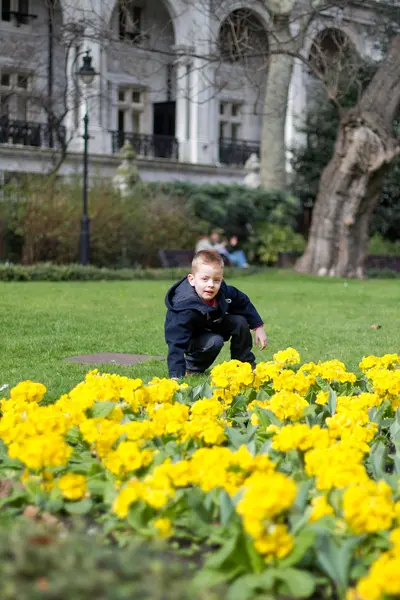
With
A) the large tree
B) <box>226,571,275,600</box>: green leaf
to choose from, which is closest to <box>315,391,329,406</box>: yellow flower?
<box>226,571,275,600</box>: green leaf

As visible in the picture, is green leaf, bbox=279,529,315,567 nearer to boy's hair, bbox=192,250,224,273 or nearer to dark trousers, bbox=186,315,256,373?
boy's hair, bbox=192,250,224,273

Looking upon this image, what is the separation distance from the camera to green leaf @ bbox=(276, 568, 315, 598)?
2297mm

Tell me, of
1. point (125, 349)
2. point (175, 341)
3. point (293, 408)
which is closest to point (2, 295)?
point (125, 349)

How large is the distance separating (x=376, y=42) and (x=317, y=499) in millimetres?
29996

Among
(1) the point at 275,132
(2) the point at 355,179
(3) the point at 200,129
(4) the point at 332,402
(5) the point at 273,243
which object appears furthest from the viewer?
(3) the point at 200,129

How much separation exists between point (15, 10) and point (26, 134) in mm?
4527

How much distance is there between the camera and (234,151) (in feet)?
114

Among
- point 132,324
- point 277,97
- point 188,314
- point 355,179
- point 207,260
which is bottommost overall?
point 132,324

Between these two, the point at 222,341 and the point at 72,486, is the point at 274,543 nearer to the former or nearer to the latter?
the point at 72,486

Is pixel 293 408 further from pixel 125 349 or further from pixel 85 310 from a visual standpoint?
pixel 85 310

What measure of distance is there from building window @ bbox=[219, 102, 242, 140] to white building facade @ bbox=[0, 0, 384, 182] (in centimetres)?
4

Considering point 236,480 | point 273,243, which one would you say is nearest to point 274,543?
point 236,480

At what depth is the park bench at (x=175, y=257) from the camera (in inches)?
834

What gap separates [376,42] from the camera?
30.7m
